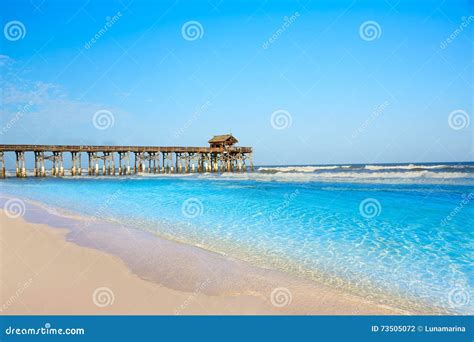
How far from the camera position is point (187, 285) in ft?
16.8

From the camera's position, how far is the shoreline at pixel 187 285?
427cm

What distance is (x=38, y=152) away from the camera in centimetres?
3891

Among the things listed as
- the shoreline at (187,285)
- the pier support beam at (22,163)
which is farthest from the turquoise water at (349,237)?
the pier support beam at (22,163)

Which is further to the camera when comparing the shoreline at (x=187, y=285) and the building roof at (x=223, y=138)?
the building roof at (x=223, y=138)

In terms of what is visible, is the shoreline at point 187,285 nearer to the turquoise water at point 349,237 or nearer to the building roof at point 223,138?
the turquoise water at point 349,237

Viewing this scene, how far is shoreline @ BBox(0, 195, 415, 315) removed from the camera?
4273 mm

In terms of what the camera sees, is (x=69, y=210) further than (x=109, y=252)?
Yes

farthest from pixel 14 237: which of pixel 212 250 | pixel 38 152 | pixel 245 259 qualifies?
pixel 38 152

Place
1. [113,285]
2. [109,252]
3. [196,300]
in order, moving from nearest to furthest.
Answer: [196,300], [113,285], [109,252]

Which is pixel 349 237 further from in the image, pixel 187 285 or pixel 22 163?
pixel 22 163

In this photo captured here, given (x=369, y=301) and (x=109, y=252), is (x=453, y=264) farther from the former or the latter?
(x=109, y=252)

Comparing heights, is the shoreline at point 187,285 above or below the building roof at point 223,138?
below

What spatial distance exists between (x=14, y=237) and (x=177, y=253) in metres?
4.00
